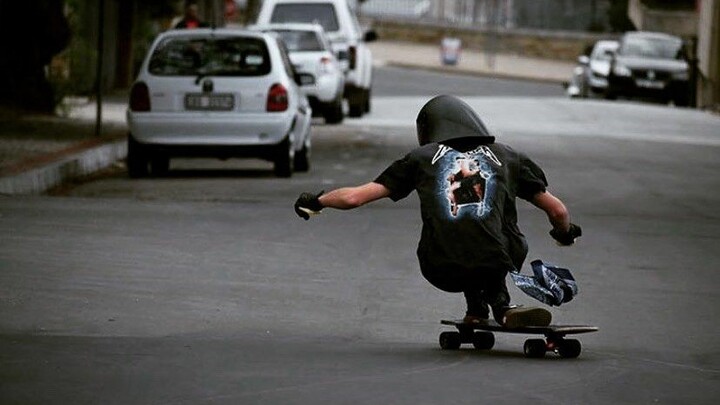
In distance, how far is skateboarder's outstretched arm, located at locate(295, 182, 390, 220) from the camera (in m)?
9.49

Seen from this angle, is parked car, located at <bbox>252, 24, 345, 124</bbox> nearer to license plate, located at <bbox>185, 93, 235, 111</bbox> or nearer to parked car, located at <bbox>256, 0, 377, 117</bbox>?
parked car, located at <bbox>256, 0, 377, 117</bbox>

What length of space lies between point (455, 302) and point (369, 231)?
3952 millimetres

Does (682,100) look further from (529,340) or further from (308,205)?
(308,205)

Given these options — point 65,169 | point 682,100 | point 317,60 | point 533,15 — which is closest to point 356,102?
point 317,60

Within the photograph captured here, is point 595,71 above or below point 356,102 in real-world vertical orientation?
below

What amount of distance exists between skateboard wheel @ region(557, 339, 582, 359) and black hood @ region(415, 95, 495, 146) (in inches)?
39.3

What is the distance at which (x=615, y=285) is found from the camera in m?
13.2

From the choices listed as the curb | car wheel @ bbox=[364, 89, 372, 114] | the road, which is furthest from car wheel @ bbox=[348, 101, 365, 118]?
the road

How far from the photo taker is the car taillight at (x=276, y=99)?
2178 cm

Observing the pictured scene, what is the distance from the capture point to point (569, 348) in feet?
31.6

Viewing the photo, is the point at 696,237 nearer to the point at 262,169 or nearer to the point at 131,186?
the point at 131,186

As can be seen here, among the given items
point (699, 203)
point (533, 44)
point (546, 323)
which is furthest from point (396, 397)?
point (533, 44)

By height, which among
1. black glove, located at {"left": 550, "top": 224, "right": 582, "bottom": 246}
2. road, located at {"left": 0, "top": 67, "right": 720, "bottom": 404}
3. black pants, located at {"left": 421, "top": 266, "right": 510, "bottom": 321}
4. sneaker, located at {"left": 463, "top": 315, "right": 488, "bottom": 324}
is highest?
black glove, located at {"left": 550, "top": 224, "right": 582, "bottom": 246}

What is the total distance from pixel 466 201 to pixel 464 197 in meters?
0.02
